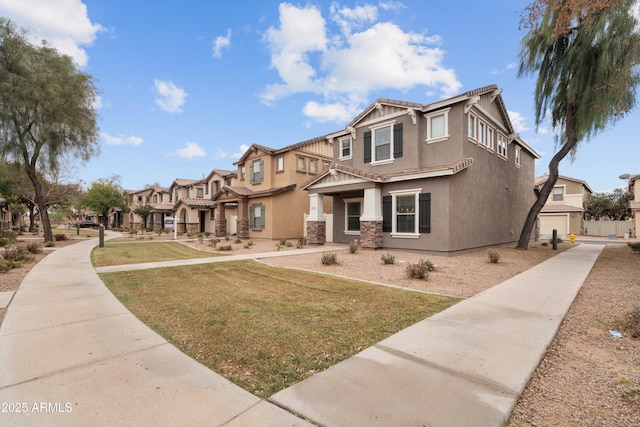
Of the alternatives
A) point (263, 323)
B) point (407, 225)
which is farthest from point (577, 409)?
point (407, 225)

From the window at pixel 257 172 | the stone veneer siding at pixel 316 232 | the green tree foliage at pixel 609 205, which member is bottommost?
A: the stone veneer siding at pixel 316 232

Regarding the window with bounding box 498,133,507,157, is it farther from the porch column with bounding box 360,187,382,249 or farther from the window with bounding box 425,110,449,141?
the porch column with bounding box 360,187,382,249

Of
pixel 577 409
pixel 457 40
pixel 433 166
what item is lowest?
pixel 577 409

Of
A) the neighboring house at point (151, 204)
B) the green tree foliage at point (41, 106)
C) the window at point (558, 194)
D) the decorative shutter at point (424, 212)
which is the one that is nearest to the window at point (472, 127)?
the decorative shutter at point (424, 212)

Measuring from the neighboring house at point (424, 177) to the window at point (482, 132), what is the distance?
2.1 inches

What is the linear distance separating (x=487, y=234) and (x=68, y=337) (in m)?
18.1

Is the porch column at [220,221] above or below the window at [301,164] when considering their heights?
below

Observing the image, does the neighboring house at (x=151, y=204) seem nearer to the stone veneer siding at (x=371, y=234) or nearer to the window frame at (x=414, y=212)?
the stone veneer siding at (x=371, y=234)

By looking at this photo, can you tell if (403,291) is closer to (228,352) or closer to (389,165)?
(228,352)

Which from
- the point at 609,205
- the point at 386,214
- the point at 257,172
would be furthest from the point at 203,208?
the point at 609,205

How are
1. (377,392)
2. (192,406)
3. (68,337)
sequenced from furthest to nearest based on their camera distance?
(68,337)
(377,392)
(192,406)

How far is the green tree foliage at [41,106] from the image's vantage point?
15.8m

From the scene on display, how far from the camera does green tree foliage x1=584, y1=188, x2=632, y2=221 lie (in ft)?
118

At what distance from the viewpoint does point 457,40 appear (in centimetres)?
1342
